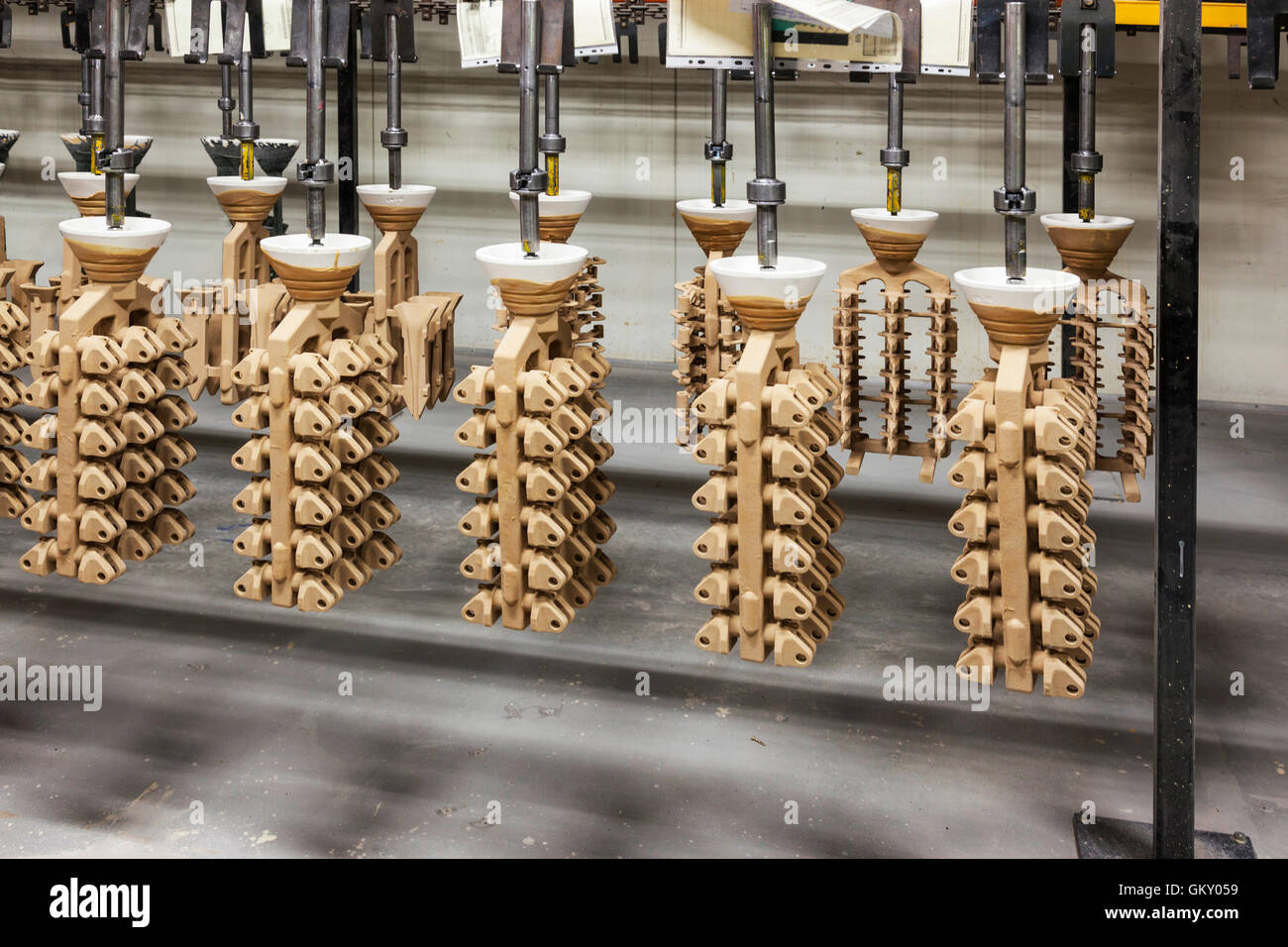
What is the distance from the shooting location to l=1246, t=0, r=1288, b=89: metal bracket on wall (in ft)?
11.6

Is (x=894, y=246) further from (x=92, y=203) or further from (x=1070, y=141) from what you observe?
(x=92, y=203)

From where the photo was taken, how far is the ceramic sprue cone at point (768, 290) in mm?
3043

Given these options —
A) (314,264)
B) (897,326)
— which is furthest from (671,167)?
(314,264)

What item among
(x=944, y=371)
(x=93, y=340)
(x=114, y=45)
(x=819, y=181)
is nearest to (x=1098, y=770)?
(x=944, y=371)

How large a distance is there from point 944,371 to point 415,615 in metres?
2.09

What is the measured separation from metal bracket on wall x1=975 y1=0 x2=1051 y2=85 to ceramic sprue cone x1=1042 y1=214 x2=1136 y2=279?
114 centimetres

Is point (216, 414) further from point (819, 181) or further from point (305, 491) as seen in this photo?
point (819, 181)

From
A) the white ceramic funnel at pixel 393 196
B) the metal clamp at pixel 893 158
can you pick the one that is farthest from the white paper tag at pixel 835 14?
the white ceramic funnel at pixel 393 196

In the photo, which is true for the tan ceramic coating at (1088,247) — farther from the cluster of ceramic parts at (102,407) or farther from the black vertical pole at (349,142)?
the black vertical pole at (349,142)

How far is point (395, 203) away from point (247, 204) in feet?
2.32

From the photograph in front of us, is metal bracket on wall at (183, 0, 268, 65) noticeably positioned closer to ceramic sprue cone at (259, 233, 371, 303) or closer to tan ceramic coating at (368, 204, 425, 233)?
ceramic sprue cone at (259, 233, 371, 303)

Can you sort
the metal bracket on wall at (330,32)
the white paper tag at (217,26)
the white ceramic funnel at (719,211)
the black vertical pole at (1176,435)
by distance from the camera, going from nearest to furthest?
1. the black vertical pole at (1176,435)
2. the metal bracket on wall at (330,32)
3. the white paper tag at (217,26)
4. the white ceramic funnel at (719,211)

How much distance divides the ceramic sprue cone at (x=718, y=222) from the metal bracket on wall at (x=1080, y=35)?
1.18 meters

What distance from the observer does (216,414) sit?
18.9 ft
